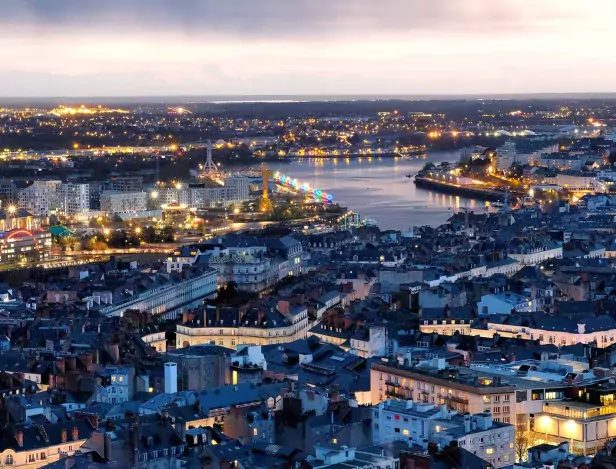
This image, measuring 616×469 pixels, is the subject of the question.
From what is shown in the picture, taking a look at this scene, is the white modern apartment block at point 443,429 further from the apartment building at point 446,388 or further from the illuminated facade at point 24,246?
the illuminated facade at point 24,246

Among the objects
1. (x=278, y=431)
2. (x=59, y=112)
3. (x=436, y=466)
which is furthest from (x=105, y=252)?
(x=59, y=112)

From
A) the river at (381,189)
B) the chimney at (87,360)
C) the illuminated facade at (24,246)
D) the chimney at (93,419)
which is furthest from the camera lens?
the river at (381,189)

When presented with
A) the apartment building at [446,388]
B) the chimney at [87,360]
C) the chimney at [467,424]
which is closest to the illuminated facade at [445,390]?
the apartment building at [446,388]

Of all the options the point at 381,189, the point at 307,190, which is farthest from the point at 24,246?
the point at 381,189

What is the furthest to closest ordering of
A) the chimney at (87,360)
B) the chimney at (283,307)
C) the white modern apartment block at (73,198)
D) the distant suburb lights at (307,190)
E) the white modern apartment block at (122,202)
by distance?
the distant suburb lights at (307,190), the white modern apartment block at (73,198), the white modern apartment block at (122,202), the chimney at (283,307), the chimney at (87,360)

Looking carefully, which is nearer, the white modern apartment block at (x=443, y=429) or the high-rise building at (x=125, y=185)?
the white modern apartment block at (x=443, y=429)

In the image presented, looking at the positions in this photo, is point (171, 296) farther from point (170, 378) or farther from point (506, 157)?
point (506, 157)

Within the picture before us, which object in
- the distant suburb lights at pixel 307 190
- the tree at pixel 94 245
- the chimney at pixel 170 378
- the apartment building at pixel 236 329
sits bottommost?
the distant suburb lights at pixel 307 190
